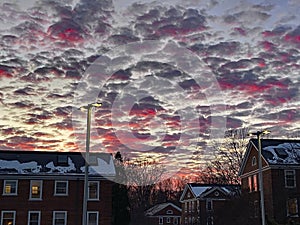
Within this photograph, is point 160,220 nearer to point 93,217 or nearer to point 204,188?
point 204,188

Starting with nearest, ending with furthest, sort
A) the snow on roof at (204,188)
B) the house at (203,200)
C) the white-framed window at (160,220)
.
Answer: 1. the house at (203,200)
2. the snow on roof at (204,188)
3. the white-framed window at (160,220)

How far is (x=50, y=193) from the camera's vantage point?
150ft

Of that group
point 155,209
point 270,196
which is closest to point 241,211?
point 270,196

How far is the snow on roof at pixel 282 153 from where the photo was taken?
1959 inches

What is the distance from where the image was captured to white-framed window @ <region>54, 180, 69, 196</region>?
4572 cm

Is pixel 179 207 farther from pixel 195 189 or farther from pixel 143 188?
pixel 195 189

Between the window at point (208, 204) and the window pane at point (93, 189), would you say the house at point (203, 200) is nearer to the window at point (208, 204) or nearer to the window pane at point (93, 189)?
the window at point (208, 204)

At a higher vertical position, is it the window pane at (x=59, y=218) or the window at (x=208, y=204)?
the window at (x=208, y=204)

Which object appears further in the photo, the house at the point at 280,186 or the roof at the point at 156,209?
the roof at the point at 156,209

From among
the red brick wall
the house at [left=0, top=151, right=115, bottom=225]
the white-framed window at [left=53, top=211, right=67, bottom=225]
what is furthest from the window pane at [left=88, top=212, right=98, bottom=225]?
the white-framed window at [left=53, top=211, right=67, bottom=225]

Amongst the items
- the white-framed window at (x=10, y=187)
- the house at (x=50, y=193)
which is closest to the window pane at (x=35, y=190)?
the house at (x=50, y=193)

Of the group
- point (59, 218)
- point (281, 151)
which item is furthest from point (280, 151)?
point (59, 218)

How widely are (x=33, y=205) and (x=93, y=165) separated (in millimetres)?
7011

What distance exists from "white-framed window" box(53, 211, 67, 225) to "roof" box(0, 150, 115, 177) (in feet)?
12.5
